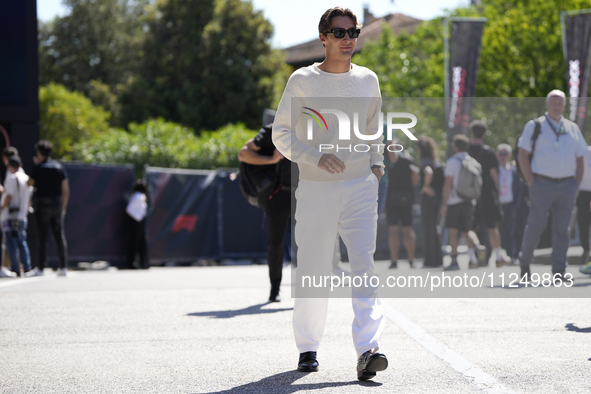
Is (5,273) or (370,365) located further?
(5,273)

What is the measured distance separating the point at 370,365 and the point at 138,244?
10932 mm

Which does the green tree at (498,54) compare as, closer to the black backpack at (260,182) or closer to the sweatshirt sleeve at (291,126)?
the black backpack at (260,182)

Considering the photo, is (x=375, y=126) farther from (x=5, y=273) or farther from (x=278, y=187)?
(x=5, y=273)

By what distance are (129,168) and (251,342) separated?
1016 cm

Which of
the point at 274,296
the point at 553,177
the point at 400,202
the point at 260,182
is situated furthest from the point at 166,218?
the point at 553,177

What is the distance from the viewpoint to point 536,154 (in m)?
8.77

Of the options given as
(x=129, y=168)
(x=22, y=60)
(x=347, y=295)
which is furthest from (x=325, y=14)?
(x=129, y=168)

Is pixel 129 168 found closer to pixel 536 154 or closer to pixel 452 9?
pixel 536 154

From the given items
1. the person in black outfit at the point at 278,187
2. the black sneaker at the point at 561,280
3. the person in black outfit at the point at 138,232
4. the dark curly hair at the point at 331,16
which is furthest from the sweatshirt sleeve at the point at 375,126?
the person in black outfit at the point at 138,232

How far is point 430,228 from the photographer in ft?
36.2

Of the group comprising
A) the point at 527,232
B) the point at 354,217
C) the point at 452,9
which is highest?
the point at 452,9

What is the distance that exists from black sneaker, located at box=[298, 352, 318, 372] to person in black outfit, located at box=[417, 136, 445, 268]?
22.0 ft

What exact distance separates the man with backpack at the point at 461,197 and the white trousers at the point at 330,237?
6.46 metres

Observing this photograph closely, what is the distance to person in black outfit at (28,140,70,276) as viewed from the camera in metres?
11.7
